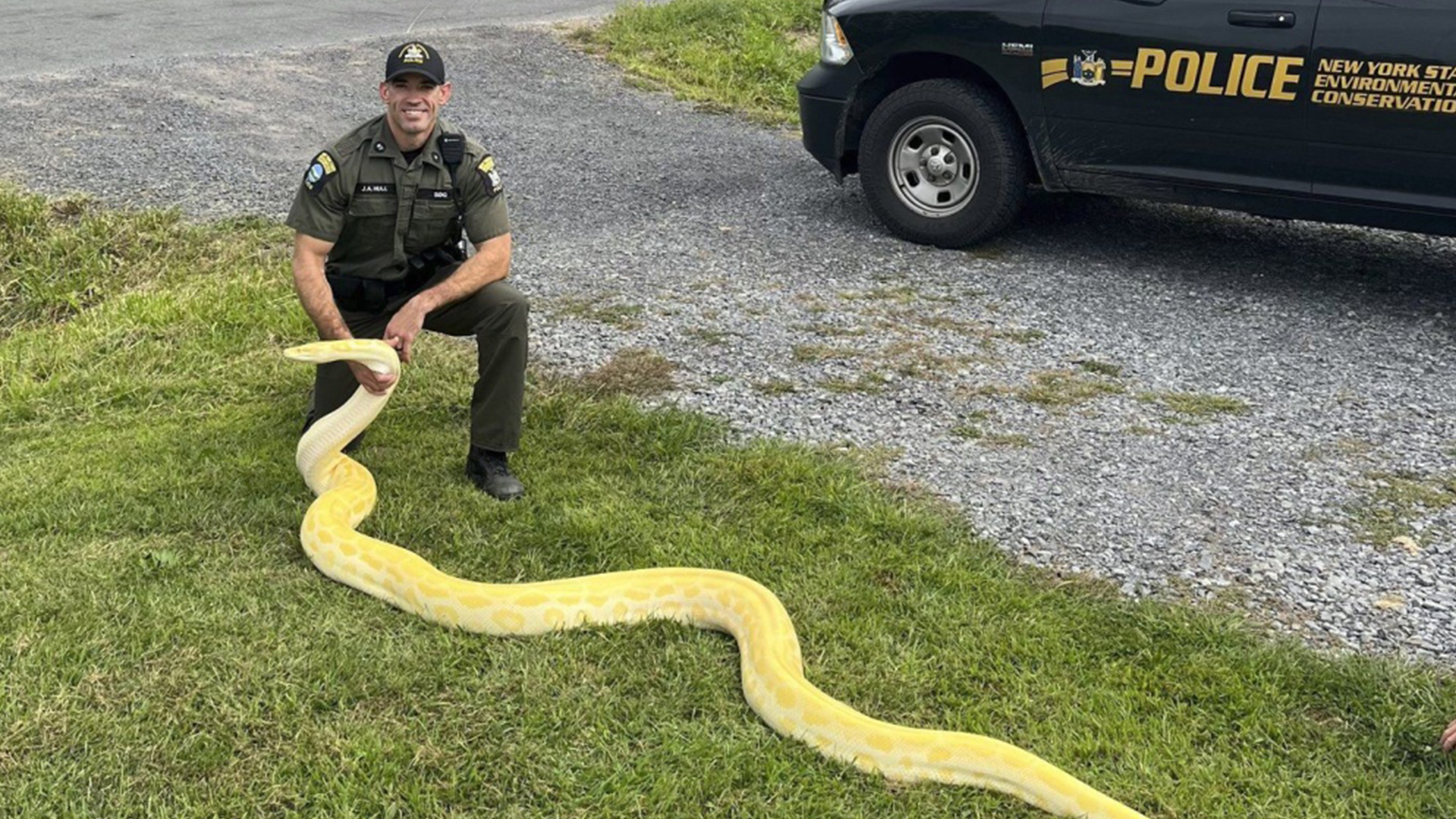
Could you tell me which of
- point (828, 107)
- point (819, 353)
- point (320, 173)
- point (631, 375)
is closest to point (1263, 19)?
point (828, 107)

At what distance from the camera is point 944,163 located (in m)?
7.58

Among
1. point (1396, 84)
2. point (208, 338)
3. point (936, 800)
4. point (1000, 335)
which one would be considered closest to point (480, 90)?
point (208, 338)

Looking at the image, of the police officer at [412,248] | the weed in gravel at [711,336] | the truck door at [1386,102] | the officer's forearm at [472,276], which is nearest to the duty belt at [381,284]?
the police officer at [412,248]

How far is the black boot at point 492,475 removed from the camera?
15.7ft

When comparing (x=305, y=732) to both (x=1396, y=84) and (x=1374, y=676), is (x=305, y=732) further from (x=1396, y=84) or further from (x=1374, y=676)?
(x=1396, y=84)

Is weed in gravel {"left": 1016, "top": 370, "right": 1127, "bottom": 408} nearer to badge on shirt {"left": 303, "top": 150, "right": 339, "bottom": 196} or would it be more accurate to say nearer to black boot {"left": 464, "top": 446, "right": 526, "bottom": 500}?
black boot {"left": 464, "top": 446, "right": 526, "bottom": 500}

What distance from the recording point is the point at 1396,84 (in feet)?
20.2

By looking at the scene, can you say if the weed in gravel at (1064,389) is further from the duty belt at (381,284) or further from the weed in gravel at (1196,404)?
the duty belt at (381,284)

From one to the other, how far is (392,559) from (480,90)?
8598 mm

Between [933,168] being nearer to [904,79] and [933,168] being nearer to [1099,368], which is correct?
[904,79]

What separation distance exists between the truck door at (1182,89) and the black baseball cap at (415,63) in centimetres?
368

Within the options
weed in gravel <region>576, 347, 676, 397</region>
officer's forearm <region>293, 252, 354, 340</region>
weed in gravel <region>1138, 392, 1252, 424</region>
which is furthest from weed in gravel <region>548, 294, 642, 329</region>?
weed in gravel <region>1138, 392, 1252, 424</region>

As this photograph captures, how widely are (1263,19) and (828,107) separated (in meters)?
→ 2.54

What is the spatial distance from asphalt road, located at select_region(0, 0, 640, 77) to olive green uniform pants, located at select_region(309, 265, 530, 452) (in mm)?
8352
